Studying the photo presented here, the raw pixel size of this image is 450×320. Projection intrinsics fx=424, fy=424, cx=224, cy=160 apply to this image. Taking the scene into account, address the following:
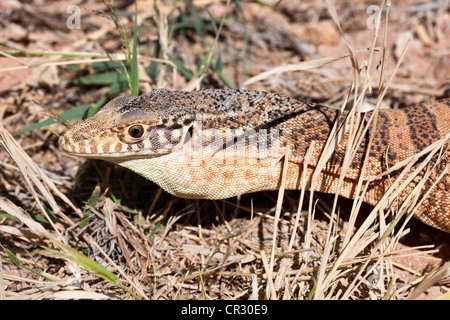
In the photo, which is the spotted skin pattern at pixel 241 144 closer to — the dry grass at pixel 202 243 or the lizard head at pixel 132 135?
the lizard head at pixel 132 135

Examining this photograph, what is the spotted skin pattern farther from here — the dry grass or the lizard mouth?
the dry grass

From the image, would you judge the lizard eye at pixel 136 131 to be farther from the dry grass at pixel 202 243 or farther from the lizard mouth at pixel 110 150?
the dry grass at pixel 202 243

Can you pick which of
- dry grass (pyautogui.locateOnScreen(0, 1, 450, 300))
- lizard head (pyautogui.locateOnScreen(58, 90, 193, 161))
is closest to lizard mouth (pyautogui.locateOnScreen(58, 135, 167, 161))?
lizard head (pyautogui.locateOnScreen(58, 90, 193, 161))

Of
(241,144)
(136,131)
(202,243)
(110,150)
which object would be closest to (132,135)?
(136,131)

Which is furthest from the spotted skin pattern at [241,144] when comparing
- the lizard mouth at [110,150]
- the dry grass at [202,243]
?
the dry grass at [202,243]

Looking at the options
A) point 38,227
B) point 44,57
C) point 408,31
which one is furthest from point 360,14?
point 38,227

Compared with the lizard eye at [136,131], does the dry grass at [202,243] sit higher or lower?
lower
